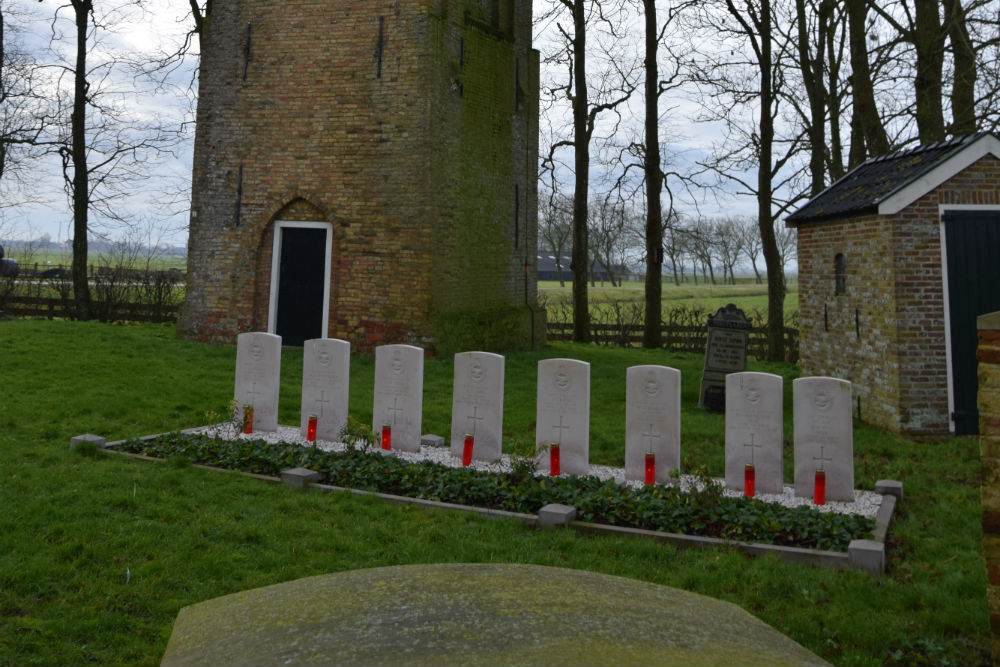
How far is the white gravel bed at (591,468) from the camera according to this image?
625 centimetres

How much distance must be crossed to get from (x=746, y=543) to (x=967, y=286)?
19.2ft

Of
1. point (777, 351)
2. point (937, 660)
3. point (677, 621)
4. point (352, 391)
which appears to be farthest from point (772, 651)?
point (777, 351)

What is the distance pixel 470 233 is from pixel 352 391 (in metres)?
5.33

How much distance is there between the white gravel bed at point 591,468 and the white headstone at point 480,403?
0.54 ft

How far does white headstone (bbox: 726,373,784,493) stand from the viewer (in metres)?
6.55

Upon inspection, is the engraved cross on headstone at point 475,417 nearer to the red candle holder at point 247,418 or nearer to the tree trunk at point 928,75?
the red candle holder at point 247,418

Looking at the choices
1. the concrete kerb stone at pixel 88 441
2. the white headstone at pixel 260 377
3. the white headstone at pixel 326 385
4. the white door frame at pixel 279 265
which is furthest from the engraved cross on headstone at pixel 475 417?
the white door frame at pixel 279 265

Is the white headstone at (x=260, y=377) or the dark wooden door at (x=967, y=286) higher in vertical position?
the dark wooden door at (x=967, y=286)

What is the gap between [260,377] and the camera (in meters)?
8.63

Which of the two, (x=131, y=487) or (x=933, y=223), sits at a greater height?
(x=933, y=223)

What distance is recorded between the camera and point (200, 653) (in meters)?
2.08

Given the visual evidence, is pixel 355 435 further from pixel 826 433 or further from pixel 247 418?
pixel 826 433

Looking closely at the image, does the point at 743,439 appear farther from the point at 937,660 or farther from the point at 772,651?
the point at 772,651

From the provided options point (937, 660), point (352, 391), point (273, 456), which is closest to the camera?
point (937, 660)
